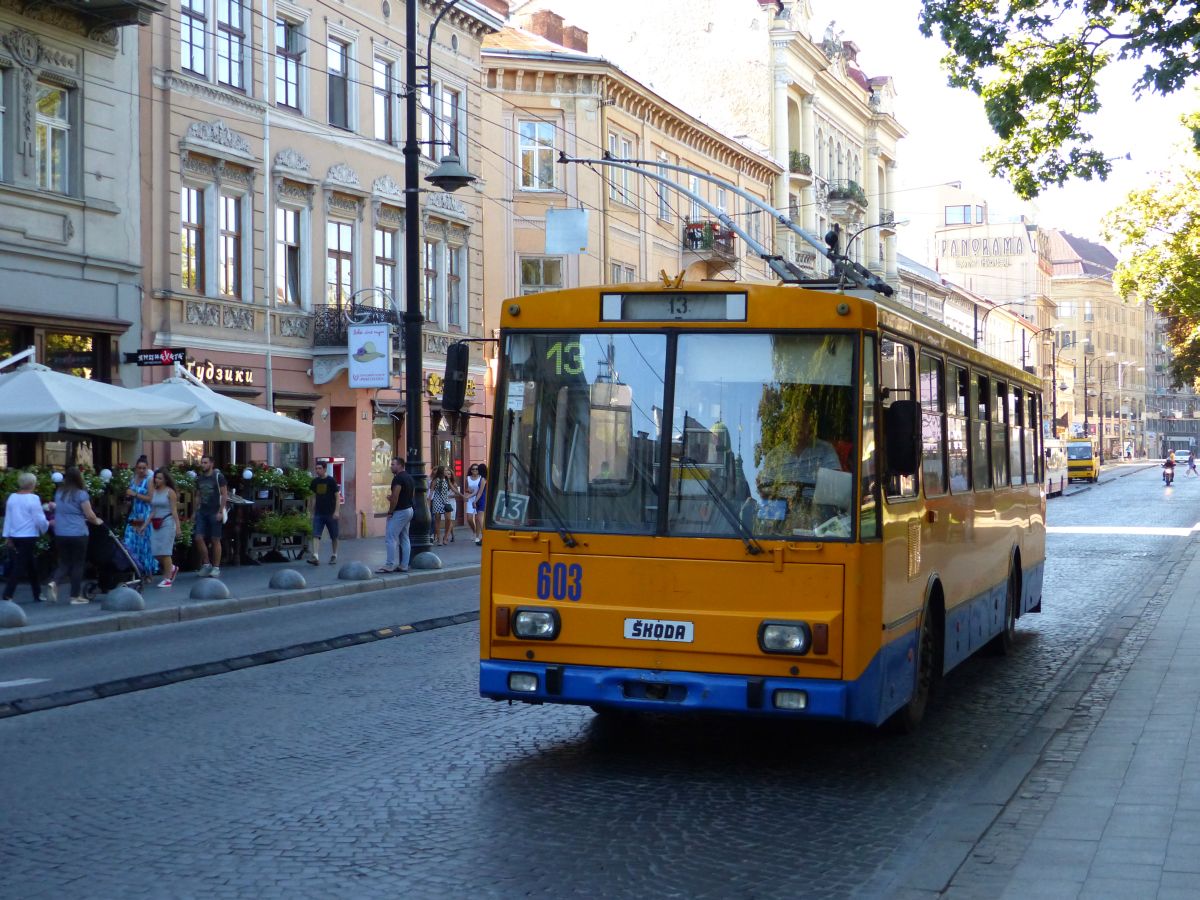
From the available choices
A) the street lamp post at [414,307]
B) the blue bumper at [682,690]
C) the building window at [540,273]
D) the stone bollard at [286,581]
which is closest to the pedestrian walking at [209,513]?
the stone bollard at [286,581]

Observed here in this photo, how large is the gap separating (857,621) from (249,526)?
1793cm

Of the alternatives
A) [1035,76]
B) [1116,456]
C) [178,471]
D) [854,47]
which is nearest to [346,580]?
[178,471]

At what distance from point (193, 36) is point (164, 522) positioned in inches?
454

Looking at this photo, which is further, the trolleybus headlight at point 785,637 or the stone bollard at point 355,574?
the stone bollard at point 355,574

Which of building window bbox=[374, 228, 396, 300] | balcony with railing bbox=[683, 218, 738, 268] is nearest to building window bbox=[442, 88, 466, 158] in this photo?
building window bbox=[374, 228, 396, 300]

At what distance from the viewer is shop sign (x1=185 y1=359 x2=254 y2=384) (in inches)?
1078

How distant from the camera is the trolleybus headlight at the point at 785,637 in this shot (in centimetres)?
770

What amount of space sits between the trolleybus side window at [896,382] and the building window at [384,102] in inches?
1053

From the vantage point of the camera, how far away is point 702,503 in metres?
7.92

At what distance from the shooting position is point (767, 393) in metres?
7.93

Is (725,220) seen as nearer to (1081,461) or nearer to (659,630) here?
(659,630)

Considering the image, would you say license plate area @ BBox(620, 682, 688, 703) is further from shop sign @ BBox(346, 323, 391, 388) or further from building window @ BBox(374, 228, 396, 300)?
building window @ BBox(374, 228, 396, 300)

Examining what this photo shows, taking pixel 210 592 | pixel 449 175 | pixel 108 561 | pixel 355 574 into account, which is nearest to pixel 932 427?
pixel 210 592

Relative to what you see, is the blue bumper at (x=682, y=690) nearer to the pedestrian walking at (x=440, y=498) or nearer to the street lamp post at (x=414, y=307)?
the street lamp post at (x=414, y=307)
